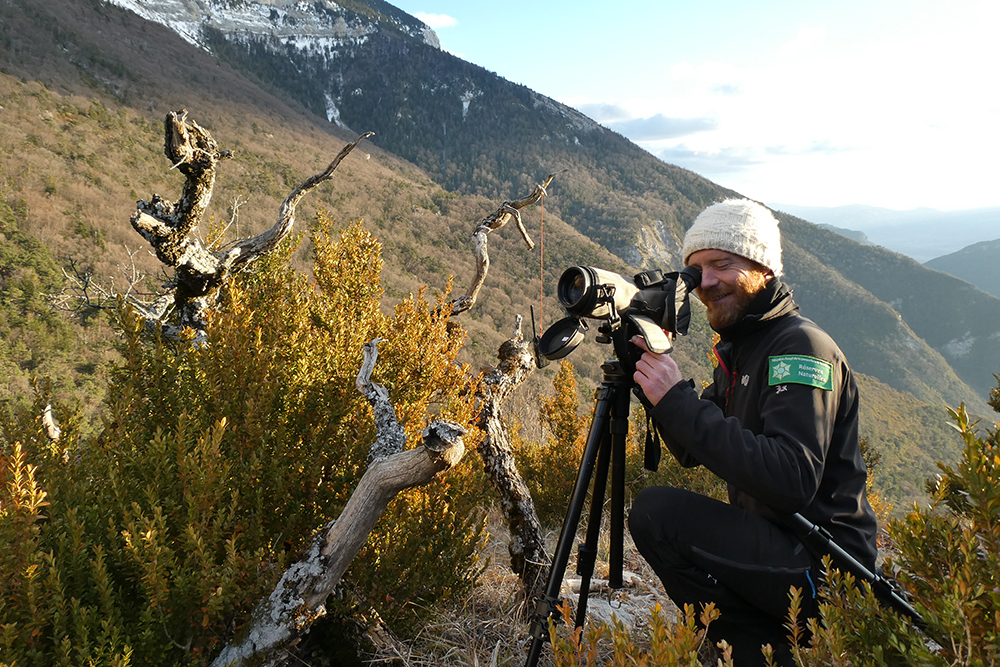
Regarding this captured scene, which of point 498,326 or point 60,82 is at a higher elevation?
point 60,82

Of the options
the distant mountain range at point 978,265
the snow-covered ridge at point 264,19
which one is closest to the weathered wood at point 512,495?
the snow-covered ridge at point 264,19

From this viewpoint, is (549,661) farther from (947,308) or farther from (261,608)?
(947,308)

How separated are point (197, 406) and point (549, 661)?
5.35 feet

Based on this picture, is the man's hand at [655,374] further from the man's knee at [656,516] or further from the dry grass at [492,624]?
the dry grass at [492,624]

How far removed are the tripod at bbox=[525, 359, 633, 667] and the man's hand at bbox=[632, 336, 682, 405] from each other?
94mm

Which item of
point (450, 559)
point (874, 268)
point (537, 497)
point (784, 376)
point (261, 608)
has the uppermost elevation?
point (874, 268)

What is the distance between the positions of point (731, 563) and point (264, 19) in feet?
417

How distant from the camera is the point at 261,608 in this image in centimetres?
146

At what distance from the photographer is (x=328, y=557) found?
4.99 ft

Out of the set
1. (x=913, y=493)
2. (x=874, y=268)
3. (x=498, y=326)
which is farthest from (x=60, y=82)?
(x=874, y=268)

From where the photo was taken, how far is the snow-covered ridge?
278ft

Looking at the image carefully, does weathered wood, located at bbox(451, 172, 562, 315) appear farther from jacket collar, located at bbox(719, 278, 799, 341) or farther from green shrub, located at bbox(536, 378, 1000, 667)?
green shrub, located at bbox(536, 378, 1000, 667)

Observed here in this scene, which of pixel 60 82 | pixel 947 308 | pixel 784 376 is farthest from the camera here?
pixel 947 308

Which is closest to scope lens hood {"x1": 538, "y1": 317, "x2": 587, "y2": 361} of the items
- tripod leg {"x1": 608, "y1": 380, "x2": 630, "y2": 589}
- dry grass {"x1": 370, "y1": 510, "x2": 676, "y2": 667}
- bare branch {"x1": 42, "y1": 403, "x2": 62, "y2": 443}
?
tripod leg {"x1": 608, "y1": 380, "x2": 630, "y2": 589}
